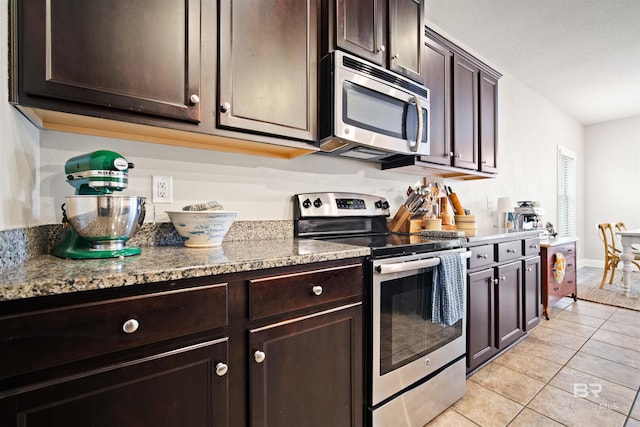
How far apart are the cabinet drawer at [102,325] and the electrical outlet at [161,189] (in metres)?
0.69

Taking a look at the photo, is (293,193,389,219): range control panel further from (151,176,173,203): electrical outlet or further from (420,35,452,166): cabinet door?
(151,176,173,203): electrical outlet

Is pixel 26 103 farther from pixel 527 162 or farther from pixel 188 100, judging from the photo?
pixel 527 162

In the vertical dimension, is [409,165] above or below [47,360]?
above

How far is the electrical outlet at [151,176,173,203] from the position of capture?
4.31 feet

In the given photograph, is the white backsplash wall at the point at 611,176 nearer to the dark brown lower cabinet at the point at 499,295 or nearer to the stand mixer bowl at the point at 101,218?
the dark brown lower cabinet at the point at 499,295

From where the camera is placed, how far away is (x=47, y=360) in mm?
636

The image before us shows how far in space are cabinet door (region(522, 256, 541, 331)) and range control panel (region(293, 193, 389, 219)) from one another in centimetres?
135

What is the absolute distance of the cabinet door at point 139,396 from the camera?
2.08 ft

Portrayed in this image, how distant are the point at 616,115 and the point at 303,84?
6395 millimetres

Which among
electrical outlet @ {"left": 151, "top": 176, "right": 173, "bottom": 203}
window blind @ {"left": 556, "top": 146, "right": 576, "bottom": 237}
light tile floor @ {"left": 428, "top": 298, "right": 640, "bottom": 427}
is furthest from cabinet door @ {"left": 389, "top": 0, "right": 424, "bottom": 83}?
window blind @ {"left": 556, "top": 146, "right": 576, "bottom": 237}

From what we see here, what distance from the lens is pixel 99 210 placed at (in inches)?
35.5

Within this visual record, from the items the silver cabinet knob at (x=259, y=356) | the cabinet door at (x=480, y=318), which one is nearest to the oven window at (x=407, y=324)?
the cabinet door at (x=480, y=318)

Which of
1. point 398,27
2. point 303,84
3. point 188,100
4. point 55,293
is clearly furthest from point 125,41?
point 398,27

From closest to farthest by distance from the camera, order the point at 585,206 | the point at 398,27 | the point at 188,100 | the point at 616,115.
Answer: the point at 188,100 → the point at 398,27 → the point at 616,115 → the point at 585,206
